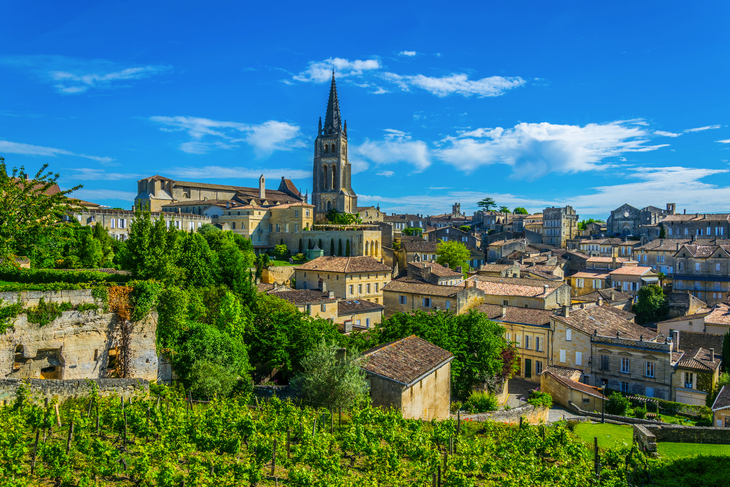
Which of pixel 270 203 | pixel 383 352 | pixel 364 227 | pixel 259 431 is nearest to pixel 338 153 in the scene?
pixel 270 203

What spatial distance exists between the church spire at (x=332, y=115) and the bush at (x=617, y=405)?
80.1 m

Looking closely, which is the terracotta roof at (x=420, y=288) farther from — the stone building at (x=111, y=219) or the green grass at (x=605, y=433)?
the stone building at (x=111, y=219)

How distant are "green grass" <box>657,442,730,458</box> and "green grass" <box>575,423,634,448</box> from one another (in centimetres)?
198

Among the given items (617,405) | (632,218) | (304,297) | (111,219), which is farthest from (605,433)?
(632,218)

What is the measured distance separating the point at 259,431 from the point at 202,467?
135 inches

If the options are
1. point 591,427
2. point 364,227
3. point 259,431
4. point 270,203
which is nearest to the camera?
point 259,431

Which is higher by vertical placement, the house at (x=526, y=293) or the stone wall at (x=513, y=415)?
the house at (x=526, y=293)

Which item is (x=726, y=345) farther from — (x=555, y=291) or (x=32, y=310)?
(x=32, y=310)

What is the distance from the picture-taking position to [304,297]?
1572 inches

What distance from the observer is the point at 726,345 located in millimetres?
36062

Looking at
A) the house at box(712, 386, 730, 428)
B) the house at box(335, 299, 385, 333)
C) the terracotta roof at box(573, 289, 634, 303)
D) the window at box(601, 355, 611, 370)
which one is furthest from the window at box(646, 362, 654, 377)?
the terracotta roof at box(573, 289, 634, 303)

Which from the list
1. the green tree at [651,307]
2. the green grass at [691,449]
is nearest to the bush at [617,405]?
the green grass at [691,449]

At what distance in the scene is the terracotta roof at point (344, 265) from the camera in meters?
47.7

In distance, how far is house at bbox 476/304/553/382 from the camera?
3695 centimetres
